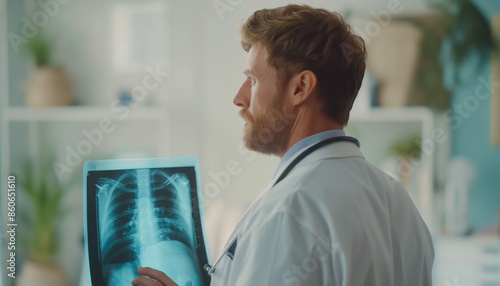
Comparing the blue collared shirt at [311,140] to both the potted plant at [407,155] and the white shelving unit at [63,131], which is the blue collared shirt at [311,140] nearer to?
the potted plant at [407,155]

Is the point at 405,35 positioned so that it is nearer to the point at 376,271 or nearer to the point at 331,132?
the point at 331,132

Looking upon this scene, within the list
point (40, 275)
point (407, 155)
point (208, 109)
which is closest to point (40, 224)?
point (40, 275)

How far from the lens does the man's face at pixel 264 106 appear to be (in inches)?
42.0

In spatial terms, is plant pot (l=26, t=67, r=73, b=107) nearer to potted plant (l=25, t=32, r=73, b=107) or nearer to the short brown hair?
potted plant (l=25, t=32, r=73, b=107)

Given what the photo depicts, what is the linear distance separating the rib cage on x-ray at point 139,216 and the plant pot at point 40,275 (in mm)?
1535

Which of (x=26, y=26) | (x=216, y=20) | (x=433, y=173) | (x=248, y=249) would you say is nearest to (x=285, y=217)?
(x=248, y=249)

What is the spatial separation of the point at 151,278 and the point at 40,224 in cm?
159

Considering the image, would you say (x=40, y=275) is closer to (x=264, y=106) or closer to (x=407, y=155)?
(x=407, y=155)

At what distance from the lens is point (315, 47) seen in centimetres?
104

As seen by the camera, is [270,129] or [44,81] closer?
[270,129]

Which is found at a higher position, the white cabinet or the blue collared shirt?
the blue collared shirt

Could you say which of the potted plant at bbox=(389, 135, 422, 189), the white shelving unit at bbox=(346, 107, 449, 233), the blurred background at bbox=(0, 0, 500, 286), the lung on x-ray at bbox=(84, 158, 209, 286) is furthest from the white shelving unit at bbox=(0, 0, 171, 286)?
the lung on x-ray at bbox=(84, 158, 209, 286)

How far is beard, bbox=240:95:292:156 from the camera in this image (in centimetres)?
107

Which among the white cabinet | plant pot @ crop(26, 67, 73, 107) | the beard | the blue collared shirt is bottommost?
the white cabinet
